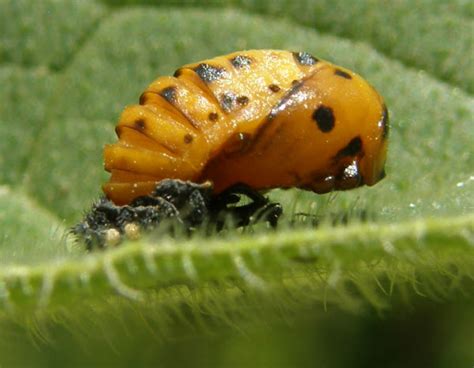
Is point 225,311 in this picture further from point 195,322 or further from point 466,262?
point 466,262

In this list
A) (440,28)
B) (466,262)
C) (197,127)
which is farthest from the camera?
(440,28)

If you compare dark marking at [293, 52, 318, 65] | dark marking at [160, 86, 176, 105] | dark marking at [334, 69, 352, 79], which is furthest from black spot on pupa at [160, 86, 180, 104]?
dark marking at [334, 69, 352, 79]

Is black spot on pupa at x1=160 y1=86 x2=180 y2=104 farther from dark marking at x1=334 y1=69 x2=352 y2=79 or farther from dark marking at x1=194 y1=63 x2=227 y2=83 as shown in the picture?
dark marking at x1=334 y1=69 x2=352 y2=79

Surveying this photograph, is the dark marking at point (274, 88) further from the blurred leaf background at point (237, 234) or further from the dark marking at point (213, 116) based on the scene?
the blurred leaf background at point (237, 234)

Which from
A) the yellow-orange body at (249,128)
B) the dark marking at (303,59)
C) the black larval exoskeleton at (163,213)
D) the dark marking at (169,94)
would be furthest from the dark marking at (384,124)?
the dark marking at (169,94)

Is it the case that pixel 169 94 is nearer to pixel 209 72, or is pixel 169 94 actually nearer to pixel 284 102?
pixel 209 72

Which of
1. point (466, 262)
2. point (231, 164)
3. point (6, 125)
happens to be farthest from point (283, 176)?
point (6, 125)
